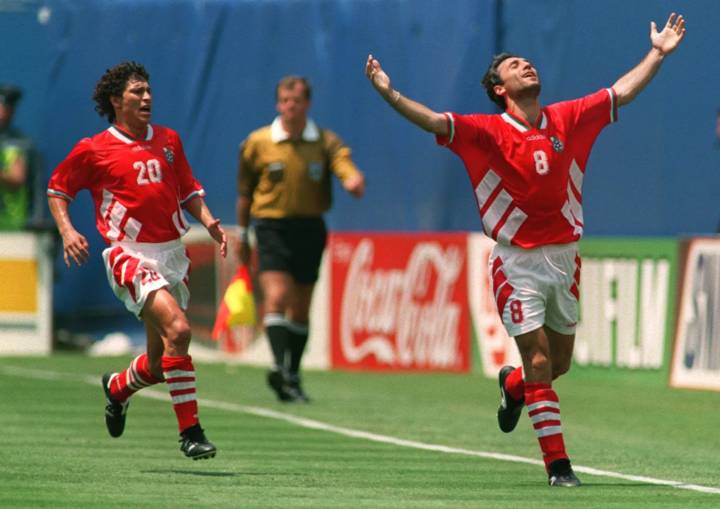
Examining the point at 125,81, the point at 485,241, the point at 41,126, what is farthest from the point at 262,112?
the point at 125,81

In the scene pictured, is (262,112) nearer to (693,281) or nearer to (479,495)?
(693,281)

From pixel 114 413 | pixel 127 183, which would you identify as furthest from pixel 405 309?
pixel 127 183

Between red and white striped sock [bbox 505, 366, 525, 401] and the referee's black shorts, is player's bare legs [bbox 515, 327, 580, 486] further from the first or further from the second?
the referee's black shorts

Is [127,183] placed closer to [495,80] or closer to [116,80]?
[116,80]

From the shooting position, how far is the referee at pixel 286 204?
49.3ft

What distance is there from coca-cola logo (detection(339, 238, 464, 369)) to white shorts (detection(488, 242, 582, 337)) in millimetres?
9104

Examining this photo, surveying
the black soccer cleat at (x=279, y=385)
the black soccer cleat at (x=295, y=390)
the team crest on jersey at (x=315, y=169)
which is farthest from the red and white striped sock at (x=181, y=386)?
the team crest on jersey at (x=315, y=169)

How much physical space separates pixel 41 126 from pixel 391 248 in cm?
667

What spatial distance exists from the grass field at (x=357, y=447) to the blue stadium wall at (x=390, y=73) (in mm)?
2557

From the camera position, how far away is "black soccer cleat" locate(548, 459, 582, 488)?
9156mm

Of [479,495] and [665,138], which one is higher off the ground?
[665,138]

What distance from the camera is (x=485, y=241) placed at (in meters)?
18.2

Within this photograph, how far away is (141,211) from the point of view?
408 inches

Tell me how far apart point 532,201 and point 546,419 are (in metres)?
1.08
